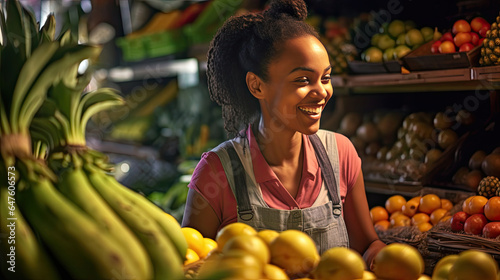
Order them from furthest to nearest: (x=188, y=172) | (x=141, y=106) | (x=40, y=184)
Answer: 1. (x=141, y=106)
2. (x=188, y=172)
3. (x=40, y=184)

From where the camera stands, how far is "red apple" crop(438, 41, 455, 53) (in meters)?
2.43

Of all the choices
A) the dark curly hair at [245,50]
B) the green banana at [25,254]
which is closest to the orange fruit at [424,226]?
the dark curly hair at [245,50]

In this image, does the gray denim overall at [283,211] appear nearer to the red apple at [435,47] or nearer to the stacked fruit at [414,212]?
the stacked fruit at [414,212]

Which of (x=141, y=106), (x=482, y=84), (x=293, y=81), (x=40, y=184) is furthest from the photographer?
(x=141, y=106)

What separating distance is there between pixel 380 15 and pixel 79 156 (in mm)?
2493

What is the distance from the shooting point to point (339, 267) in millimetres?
848

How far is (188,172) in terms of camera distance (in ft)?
11.3

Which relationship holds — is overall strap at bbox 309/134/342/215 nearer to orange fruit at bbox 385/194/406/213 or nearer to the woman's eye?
the woman's eye

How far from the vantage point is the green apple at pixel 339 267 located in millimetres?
848

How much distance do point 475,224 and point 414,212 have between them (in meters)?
0.47

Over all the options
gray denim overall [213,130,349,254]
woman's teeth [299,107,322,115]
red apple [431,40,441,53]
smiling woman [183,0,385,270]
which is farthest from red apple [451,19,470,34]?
woman's teeth [299,107,322,115]

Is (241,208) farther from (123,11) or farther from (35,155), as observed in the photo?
(123,11)

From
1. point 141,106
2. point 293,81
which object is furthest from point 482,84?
point 141,106

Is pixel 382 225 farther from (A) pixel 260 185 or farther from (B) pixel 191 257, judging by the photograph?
(B) pixel 191 257
